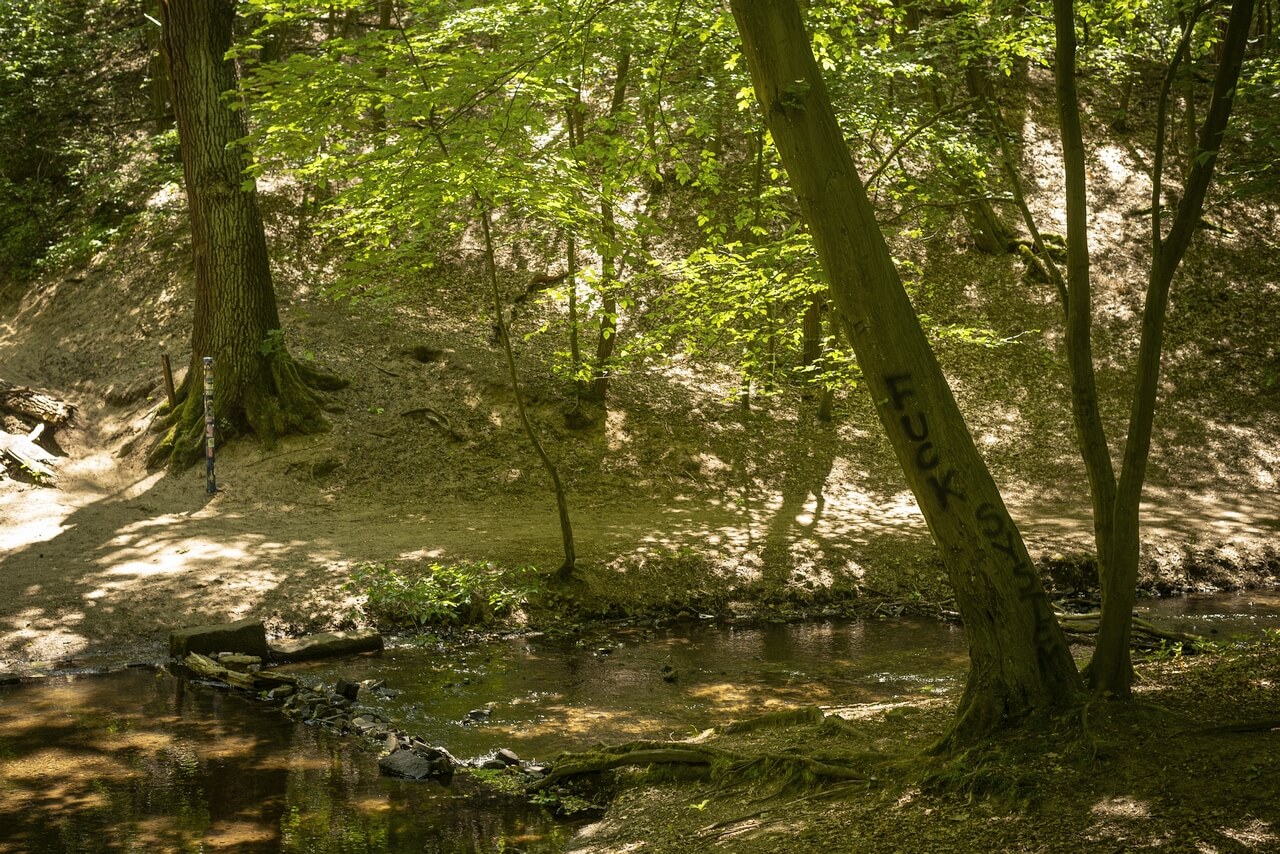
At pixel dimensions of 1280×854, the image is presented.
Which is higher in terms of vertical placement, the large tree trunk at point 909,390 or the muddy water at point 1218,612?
the large tree trunk at point 909,390

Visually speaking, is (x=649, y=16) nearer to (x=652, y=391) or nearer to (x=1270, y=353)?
(x=652, y=391)

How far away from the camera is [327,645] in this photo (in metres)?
8.88

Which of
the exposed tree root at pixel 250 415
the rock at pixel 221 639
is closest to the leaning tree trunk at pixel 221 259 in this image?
the exposed tree root at pixel 250 415

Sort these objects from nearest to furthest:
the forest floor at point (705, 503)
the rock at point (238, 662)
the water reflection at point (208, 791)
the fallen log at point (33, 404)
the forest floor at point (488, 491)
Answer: the forest floor at point (705, 503)
the water reflection at point (208, 791)
the rock at point (238, 662)
the forest floor at point (488, 491)
the fallen log at point (33, 404)

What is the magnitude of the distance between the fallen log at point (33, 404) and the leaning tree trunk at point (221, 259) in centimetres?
177

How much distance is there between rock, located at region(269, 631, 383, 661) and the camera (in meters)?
8.75

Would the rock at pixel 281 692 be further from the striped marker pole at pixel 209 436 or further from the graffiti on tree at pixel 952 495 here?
the graffiti on tree at pixel 952 495

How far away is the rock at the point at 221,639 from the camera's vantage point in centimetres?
844

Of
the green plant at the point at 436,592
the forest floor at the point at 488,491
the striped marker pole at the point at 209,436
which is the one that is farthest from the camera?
the striped marker pole at the point at 209,436

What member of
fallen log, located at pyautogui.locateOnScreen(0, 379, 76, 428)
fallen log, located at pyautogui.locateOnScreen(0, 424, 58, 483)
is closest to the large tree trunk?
fallen log, located at pyautogui.locateOnScreen(0, 424, 58, 483)

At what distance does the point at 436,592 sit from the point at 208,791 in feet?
12.8

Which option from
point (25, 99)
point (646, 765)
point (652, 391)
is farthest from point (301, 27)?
point (646, 765)

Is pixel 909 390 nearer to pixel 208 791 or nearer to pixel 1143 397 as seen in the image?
pixel 1143 397

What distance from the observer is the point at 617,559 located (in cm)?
1102
